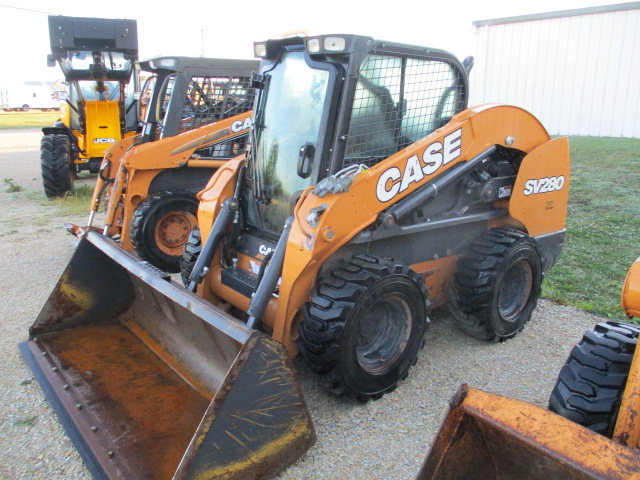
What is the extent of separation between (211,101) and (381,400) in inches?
170

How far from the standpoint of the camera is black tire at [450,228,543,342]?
12.9 feet

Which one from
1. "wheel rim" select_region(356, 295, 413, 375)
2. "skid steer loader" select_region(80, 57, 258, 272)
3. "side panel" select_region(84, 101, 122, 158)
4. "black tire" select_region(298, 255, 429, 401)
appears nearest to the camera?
"black tire" select_region(298, 255, 429, 401)

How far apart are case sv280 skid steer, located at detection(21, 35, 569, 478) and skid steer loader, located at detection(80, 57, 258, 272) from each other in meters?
1.91

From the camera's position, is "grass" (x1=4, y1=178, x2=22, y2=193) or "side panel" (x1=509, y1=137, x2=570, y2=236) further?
"grass" (x1=4, y1=178, x2=22, y2=193)

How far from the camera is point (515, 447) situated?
188 cm

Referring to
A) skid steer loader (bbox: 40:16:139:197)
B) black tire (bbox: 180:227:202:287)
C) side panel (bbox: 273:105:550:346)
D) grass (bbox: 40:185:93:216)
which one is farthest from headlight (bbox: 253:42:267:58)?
skid steer loader (bbox: 40:16:139:197)

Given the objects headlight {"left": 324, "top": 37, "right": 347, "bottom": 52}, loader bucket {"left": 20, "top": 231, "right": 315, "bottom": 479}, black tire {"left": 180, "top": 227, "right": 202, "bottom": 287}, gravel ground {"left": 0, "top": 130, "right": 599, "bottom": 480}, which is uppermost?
headlight {"left": 324, "top": 37, "right": 347, "bottom": 52}

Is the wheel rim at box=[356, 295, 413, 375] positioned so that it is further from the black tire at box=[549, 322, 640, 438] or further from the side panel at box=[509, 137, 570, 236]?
the side panel at box=[509, 137, 570, 236]

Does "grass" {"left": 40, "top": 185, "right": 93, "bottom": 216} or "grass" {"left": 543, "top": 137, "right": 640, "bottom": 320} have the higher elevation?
"grass" {"left": 543, "top": 137, "right": 640, "bottom": 320}

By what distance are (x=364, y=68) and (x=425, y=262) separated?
56.3 inches

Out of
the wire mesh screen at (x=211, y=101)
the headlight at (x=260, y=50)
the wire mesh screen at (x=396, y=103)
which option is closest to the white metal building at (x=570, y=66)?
the wire mesh screen at (x=211, y=101)

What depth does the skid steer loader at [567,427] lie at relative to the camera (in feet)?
5.45

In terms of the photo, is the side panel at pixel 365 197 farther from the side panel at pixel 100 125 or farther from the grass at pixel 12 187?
the grass at pixel 12 187

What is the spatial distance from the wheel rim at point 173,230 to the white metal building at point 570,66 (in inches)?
522
